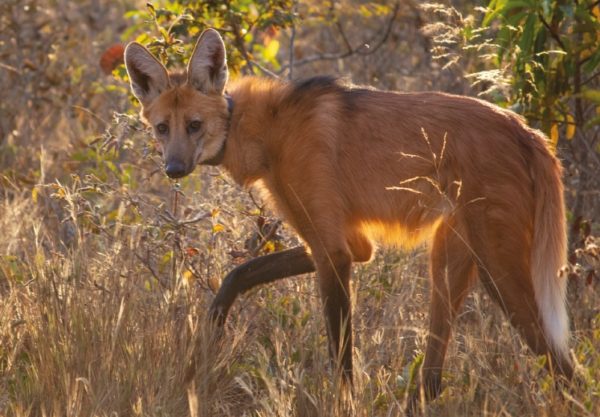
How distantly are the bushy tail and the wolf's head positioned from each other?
1305 millimetres

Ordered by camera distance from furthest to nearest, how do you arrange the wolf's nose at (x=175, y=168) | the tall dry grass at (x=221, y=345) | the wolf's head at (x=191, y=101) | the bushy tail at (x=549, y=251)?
the wolf's head at (x=191, y=101) → the wolf's nose at (x=175, y=168) → the bushy tail at (x=549, y=251) → the tall dry grass at (x=221, y=345)

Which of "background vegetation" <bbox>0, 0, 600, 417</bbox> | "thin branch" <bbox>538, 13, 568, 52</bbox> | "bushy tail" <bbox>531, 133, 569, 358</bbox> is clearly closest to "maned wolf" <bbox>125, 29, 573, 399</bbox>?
"bushy tail" <bbox>531, 133, 569, 358</bbox>

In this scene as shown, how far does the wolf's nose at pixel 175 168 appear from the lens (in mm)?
3910

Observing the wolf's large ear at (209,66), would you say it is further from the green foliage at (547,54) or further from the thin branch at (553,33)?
the thin branch at (553,33)

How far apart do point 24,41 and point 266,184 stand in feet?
13.8

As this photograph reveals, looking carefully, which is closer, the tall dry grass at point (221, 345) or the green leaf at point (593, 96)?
the tall dry grass at point (221, 345)

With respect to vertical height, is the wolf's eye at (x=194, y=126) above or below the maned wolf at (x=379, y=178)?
above

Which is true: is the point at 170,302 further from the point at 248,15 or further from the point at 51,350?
the point at 248,15

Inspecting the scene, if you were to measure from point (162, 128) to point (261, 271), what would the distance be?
734mm

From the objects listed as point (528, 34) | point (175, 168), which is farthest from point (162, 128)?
point (528, 34)

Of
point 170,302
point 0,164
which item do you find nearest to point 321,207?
point 170,302

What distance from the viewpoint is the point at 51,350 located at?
11.5 feet

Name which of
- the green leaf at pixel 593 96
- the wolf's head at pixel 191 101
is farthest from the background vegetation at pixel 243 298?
the wolf's head at pixel 191 101

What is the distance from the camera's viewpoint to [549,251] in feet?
A: 12.0
